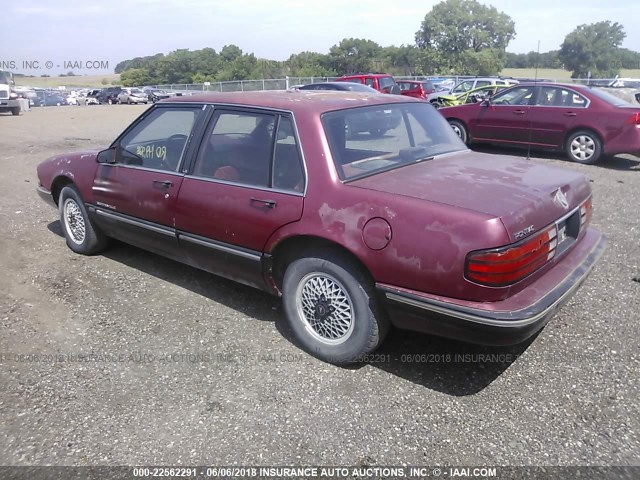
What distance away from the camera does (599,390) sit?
9.62ft

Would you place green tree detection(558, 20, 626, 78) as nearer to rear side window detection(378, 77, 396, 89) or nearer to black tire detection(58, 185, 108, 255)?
rear side window detection(378, 77, 396, 89)

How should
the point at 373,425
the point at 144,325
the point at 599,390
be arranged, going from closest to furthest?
the point at 373,425
the point at 599,390
the point at 144,325

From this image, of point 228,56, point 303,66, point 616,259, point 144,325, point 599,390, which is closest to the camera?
point 599,390

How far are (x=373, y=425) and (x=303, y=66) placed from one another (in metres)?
65.0

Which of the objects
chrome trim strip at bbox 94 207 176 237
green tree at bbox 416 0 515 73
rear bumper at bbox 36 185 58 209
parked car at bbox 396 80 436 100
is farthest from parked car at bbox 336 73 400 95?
green tree at bbox 416 0 515 73

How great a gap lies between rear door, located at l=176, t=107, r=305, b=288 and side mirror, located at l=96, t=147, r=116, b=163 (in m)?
1.02

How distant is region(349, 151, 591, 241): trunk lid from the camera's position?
271cm

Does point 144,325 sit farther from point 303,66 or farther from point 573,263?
point 303,66

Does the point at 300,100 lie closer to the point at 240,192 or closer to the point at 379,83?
the point at 240,192

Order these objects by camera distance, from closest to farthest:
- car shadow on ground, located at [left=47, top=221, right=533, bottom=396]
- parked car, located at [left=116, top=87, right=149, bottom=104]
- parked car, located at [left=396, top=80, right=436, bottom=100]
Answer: car shadow on ground, located at [left=47, top=221, right=533, bottom=396] → parked car, located at [left=396, top=80, right=436, bottom=100] → parked car, located at [left=116, top=87, right=149, bottom=104]

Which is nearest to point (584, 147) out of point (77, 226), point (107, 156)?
point (107, 156)

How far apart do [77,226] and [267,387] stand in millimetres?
3067

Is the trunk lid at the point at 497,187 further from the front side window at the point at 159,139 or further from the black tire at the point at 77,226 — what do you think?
the black tire at the point at 77,226

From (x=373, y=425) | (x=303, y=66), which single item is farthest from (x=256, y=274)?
(x=303, y=66)
